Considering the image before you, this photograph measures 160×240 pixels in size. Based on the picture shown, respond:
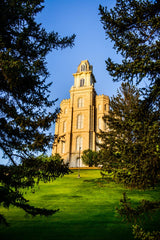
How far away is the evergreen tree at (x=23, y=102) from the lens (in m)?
4.93

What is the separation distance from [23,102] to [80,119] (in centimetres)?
3754

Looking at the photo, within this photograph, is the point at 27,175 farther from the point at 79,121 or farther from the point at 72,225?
the point at 79,121

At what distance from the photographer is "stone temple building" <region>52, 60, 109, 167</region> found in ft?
132

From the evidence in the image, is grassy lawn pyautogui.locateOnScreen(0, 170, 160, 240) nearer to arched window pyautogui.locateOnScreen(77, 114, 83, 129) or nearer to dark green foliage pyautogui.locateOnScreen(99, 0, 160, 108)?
dark green foliage pyautogui.locateOnScreen(99, 0, 160, 108)

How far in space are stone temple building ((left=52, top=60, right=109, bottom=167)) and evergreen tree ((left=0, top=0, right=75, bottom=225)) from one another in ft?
108

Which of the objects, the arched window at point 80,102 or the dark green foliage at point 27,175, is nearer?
the dark green foliage at point 27,175

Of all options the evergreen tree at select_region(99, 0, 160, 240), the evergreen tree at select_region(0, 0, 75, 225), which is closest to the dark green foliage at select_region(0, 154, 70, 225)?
the evergreen tree at select_region(0, 0, 75, 225)

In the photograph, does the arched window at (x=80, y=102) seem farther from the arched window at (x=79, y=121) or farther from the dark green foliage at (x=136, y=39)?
the dark green foliage at (x=136, y=39)

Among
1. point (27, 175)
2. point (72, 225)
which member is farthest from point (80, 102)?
point (27, 175)

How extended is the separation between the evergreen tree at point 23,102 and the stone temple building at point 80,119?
33069 mm

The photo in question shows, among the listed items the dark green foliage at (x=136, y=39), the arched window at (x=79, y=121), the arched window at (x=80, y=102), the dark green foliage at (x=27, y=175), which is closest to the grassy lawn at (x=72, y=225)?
the dark green foliage at (x=27, y=175)

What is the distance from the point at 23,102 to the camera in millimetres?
6215

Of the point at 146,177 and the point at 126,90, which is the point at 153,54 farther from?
the point at 126,90

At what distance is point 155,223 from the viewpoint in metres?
7.53
